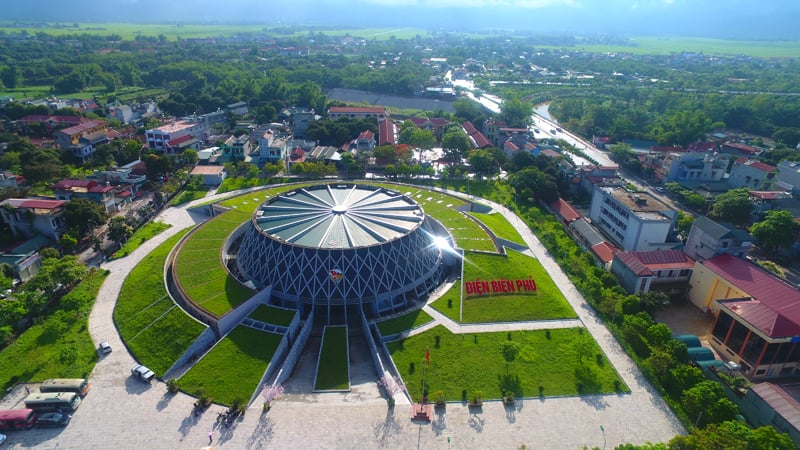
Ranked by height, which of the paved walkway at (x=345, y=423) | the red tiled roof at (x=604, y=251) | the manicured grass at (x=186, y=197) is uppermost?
the red tiled roof at (x=604, y=251)

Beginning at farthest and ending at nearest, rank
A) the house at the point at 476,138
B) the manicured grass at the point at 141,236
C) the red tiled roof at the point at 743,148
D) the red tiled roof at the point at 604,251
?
the house at the point at 476,138
the red tiled roof at the point at 743,148
the manicured grass at the point at 141,236
the red tiled roof at the point at 604,251

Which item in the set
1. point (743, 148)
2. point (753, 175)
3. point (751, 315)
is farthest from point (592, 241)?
point (743, 148)

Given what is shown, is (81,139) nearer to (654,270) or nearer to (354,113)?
(354,113)

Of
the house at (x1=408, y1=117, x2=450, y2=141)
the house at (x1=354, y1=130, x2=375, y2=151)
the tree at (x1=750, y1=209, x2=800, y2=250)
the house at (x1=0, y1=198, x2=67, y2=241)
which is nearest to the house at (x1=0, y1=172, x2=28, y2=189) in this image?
the house at (x1=0, y1=198, x2=67, y2=241)

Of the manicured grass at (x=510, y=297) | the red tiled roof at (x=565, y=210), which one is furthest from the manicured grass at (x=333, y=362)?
the red tiled roof at (x=565, y=210)

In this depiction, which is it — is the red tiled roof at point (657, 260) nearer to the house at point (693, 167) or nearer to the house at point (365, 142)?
the house at point (693, 167)

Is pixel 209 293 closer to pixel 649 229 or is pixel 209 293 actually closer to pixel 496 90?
pixel 649 229
